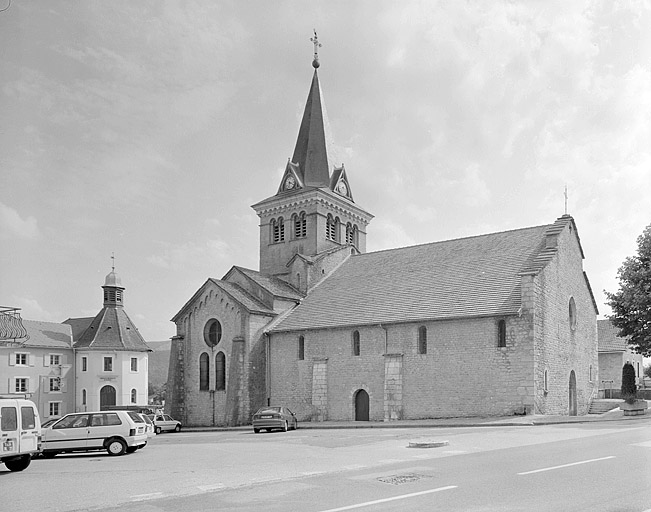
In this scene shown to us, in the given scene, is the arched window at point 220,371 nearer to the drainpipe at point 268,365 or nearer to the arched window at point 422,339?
the drainpipe at point 268,365

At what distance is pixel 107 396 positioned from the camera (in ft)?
200

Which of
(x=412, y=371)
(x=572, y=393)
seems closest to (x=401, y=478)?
(x=412, y=371)

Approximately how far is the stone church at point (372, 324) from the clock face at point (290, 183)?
0.36 feet

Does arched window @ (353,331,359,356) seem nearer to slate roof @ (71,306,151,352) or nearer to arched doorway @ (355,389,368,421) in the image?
arched doorway @ (355,389,368,421)

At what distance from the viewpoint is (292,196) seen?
4869 centimetres

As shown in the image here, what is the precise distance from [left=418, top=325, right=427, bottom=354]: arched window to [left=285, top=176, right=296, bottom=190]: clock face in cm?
1854

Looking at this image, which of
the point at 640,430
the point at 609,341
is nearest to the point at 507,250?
the point at 640,430

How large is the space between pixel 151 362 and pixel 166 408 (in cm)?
8191

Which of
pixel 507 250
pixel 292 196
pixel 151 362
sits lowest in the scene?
pixel 151 362

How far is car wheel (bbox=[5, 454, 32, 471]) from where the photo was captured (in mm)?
16656

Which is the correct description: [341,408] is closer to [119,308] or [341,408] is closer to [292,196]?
[292,196]

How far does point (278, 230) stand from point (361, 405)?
57.4ft

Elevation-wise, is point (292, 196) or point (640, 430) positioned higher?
point (292, 196)

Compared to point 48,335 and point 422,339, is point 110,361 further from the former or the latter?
point 422,339
